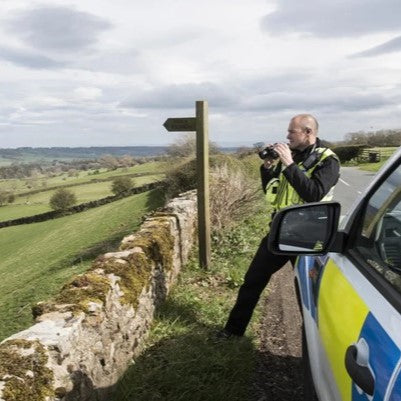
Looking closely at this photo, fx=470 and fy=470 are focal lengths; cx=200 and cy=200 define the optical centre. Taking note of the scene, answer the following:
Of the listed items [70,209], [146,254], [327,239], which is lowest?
[70,209]

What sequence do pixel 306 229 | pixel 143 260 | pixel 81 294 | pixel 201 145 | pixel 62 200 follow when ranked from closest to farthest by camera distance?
pixel 306 229 → pixel 81 294 → pixel 143 260 → pixel 201 145 → pixel 62 200

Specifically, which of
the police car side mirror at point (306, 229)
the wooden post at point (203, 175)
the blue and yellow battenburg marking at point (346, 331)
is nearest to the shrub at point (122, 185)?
the wooden post at point (203, 175)

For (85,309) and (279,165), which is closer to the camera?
A: (85,309)

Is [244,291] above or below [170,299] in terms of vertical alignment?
above

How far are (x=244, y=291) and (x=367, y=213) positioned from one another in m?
2.44

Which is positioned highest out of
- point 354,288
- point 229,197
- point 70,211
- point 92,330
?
point 354,288

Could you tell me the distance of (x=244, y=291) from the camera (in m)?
4.41

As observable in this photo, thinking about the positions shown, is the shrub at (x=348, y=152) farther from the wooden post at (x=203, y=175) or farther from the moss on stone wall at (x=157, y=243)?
the moss on stone wall at (x=157, y=243)

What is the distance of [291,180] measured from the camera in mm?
3756

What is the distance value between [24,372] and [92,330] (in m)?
0.81

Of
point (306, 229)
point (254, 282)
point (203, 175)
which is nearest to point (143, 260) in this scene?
point (254, 282)

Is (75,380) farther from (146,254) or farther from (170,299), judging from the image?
(170,299)

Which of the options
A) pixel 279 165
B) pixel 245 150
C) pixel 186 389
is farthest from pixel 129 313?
pixel 245 150

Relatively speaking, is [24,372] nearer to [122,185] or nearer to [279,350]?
[279,350]
